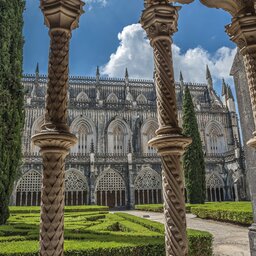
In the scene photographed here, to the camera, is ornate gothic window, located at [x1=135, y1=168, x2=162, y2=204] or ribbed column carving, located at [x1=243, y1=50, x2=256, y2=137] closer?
ribbed column carving, located at [x1=243, y1=50, x2=256, y2=137]

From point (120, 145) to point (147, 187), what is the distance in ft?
22.8

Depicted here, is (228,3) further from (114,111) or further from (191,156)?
(114,111)

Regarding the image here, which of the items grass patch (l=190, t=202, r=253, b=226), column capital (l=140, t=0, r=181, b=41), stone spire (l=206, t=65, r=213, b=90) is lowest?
grass patch (l=190, t=202, r=253, b=226)

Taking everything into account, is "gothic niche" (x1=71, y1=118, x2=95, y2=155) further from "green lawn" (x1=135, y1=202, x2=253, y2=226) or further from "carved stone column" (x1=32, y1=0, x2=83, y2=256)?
"carved stone column" (x1=32, y1=0, x2=83, y2=256)

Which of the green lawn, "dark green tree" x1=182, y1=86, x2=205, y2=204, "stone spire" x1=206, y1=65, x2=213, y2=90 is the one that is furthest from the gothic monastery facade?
the green lawn

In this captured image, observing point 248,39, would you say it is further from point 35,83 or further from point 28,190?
point 35,83

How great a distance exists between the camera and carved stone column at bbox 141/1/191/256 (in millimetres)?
2641

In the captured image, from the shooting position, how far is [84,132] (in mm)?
29516

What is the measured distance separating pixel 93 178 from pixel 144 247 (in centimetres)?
1888

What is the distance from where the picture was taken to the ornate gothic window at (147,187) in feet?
80.3

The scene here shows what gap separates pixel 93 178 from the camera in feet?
76.7

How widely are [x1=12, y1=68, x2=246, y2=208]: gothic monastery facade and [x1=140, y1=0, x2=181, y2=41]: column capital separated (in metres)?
20.8

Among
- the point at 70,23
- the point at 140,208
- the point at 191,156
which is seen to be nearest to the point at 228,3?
the point at 70,23

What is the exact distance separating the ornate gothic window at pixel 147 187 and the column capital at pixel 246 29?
21632 mm
